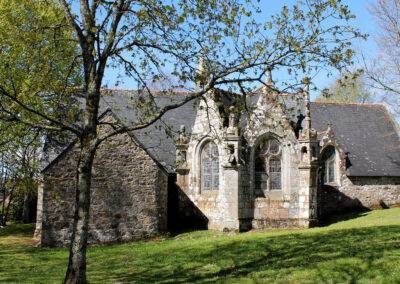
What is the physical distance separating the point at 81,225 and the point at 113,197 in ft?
25.7

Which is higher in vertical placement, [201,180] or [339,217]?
[201,180]

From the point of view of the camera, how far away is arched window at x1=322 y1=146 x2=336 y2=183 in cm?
2384

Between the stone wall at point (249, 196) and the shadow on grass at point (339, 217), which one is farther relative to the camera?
the shadow on grass at point (339, 217)

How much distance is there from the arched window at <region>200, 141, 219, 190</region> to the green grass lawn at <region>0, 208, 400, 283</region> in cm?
313

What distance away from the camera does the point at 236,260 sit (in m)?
11.2

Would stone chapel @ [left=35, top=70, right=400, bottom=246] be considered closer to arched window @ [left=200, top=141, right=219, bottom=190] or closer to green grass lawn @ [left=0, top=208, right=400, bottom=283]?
arched window @ [left=200, top=141, right=219, bottom=190]

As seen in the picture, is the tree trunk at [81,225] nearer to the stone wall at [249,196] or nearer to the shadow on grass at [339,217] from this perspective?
the stone wall at [249,196]

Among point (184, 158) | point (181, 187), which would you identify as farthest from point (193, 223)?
point (184, 158)

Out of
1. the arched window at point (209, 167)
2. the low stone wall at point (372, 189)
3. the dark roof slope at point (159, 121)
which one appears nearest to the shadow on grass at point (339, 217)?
the low stone wall at point (372, 189)

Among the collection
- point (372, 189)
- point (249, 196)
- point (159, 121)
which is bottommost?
point (249, 196)

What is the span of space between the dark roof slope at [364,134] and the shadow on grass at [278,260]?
419 inches

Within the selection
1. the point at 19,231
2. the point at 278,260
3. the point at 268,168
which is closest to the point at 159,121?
the point at 268,168

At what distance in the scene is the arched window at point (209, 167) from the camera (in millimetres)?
18969

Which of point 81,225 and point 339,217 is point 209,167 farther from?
point 81,225
